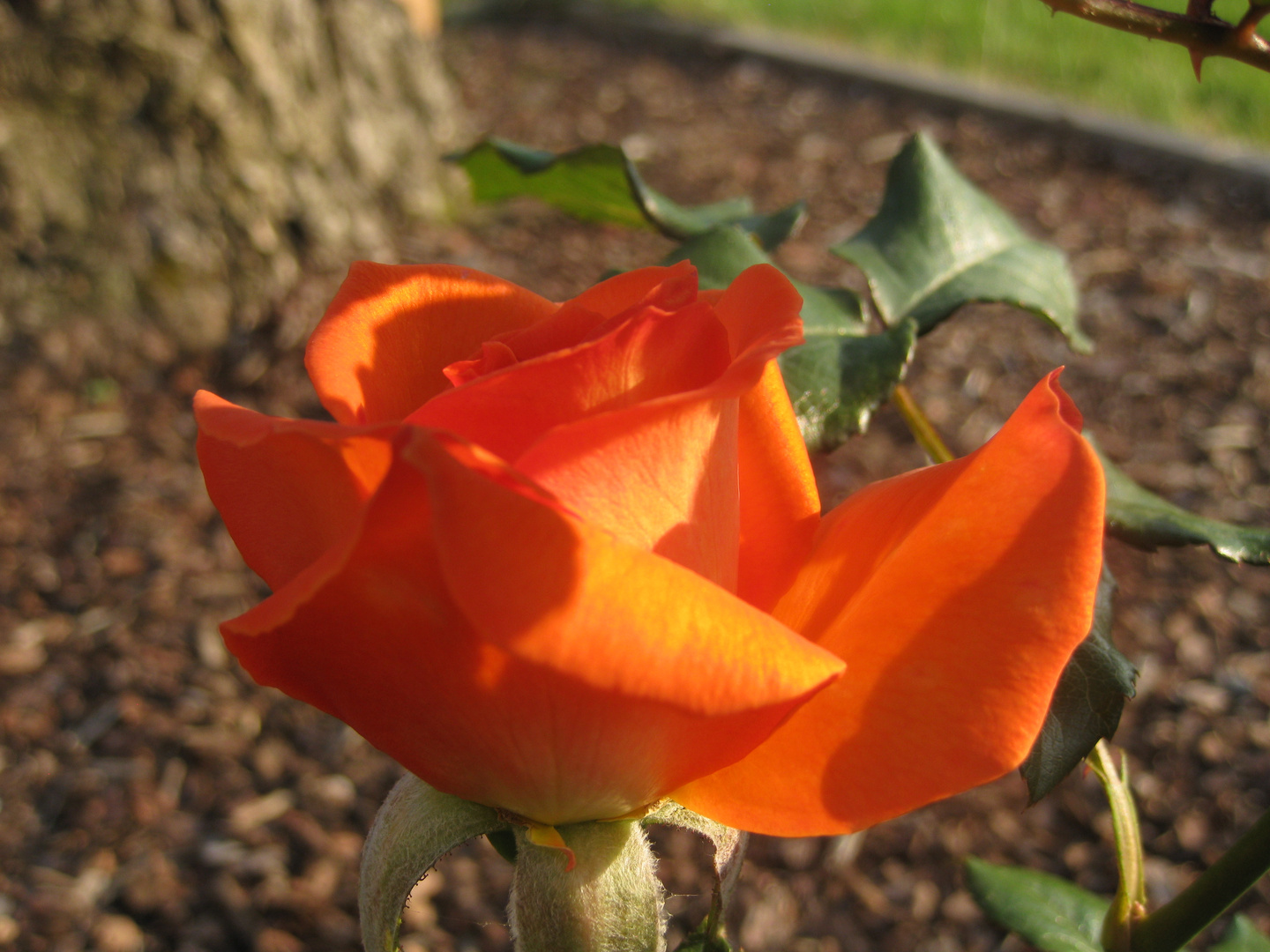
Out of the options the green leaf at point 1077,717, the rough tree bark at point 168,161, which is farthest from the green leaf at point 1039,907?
the rough tree bark at point 168,161

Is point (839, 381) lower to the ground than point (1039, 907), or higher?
higher

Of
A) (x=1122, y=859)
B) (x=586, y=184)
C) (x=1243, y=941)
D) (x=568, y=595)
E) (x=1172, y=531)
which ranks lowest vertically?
(x=1243, y=941)

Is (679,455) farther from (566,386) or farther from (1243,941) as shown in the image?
(1243,941)

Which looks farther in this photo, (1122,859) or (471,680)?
(1122,859)

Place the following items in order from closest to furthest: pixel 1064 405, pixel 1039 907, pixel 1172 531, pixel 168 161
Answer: pixel 1064 405, pixel 1172 531, pixel 1039 907, pixel 168 161

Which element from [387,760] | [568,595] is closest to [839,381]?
[568,595]

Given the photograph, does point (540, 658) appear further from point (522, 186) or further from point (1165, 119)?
point (1165, 119)
